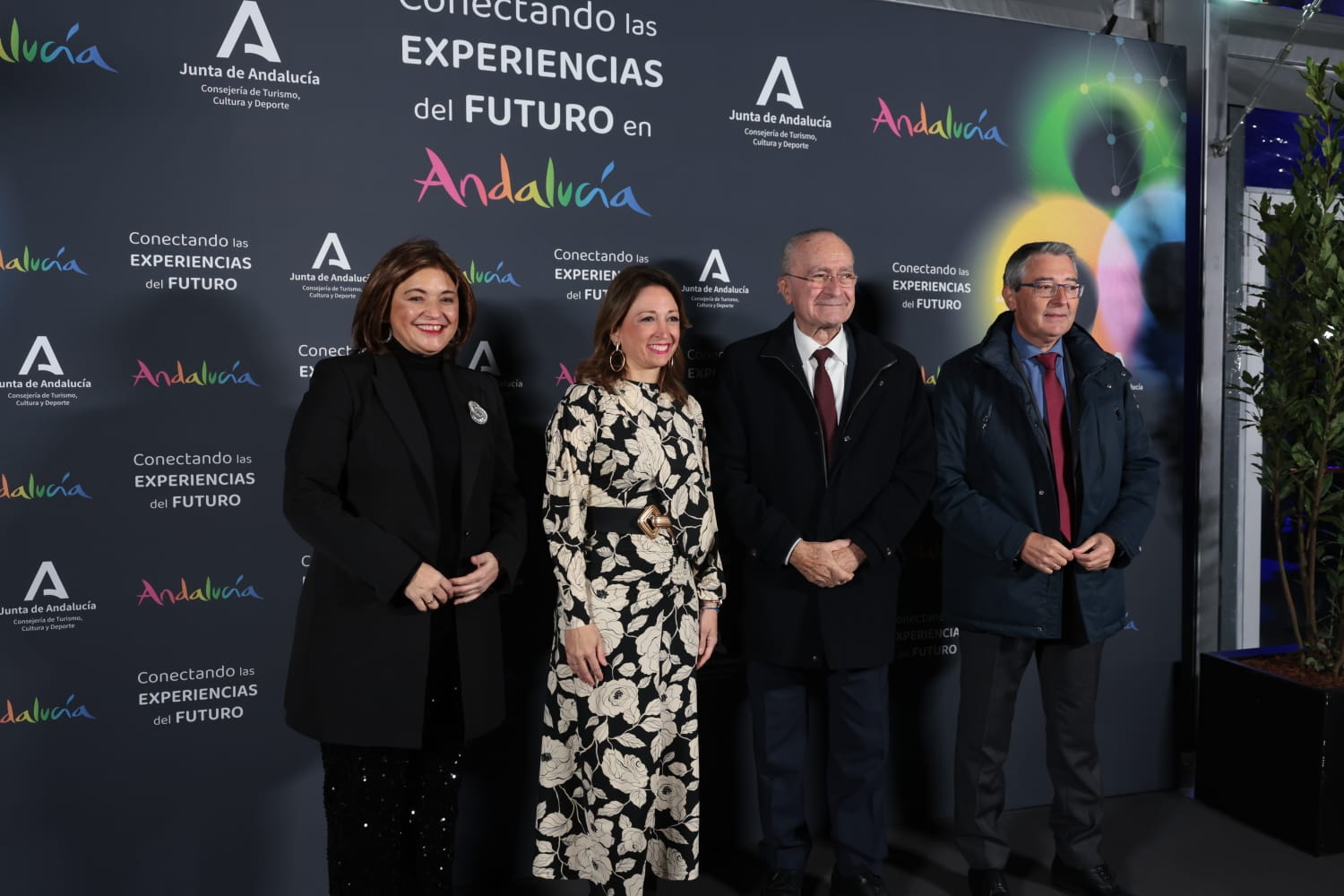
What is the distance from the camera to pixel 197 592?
2715mm

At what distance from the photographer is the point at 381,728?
2150 millimetres

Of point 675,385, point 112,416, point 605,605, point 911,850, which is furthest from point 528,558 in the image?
point 911,850

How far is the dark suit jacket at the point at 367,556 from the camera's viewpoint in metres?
2.12

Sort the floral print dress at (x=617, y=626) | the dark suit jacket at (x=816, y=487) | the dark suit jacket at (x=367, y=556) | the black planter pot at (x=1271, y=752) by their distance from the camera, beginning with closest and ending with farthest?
the dark suit jacket at (x=367, y=556) < the floral print dress at (x=617, y=626) < the dark suit jacket at (x=816, y=487) < the black planter pot at (x=1271, y=752)

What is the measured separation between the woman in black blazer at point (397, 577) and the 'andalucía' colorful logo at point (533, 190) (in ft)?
2.05

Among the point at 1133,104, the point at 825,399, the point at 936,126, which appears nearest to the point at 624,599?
the point at 825,399

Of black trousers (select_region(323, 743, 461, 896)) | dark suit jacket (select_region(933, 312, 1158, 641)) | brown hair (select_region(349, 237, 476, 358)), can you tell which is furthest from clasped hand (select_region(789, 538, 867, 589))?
brown hair (select_region(349, 237, 476, 358))

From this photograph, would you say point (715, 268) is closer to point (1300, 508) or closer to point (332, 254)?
point (332, 254)

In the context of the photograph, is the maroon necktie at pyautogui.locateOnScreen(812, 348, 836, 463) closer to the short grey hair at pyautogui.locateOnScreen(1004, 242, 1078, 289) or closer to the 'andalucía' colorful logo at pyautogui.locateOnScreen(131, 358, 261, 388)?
the short grey hair at pyautogui.locateOnScreen(1004, 242, 1078, 289)

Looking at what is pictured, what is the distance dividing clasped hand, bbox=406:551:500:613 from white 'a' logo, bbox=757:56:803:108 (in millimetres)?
1835

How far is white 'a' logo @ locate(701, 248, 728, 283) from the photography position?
3154 millimetres

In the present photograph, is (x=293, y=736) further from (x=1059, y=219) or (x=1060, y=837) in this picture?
(x=1059, y=219)

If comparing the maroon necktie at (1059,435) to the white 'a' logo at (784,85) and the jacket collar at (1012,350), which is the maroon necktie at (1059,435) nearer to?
the jacket collar at (1012,350)

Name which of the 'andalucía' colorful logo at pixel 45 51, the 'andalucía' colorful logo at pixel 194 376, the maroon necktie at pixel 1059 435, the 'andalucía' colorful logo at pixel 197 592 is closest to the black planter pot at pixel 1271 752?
the maroon necktie at pixel 1059 435
